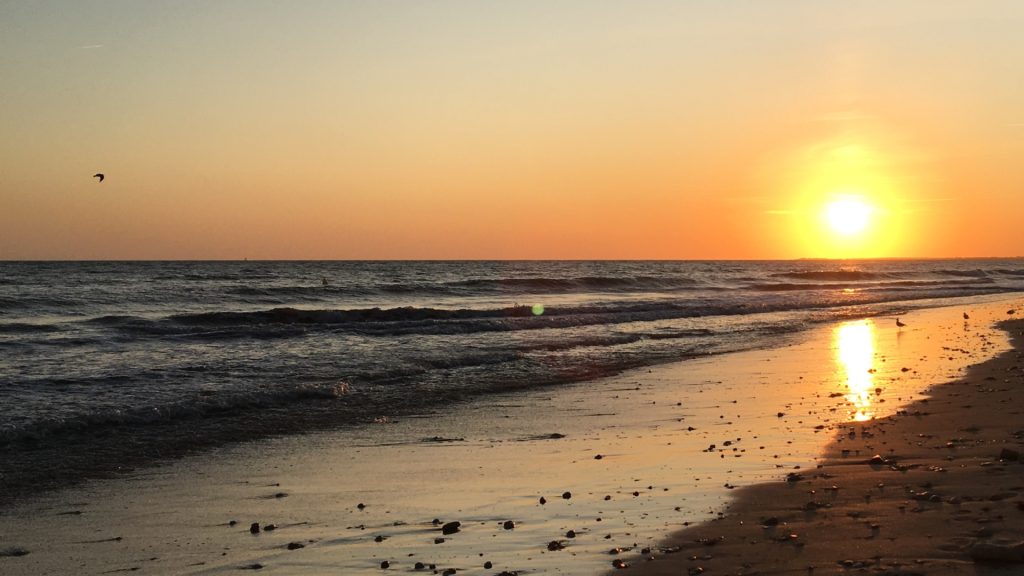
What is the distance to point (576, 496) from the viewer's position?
316 inches

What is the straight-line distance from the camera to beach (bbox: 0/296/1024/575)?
6266 mm

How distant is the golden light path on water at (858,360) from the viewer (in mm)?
13062

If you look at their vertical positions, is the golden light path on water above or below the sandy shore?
above

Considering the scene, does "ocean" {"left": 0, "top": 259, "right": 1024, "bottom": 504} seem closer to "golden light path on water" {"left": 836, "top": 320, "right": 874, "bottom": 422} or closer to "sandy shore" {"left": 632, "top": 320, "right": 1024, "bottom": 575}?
"golden light path on water" {"left": 836, "top": 320, "right": 874, "bottom": 422}

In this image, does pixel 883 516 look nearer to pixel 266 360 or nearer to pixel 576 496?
pixel 576 496

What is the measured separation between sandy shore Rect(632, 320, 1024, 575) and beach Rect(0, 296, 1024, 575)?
25mm

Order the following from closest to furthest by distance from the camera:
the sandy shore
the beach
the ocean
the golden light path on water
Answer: the sandy shore
the beach
the ocean
the golden light path on water

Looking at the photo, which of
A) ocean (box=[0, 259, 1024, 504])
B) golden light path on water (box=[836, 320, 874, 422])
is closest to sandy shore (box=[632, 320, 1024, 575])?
golden light path on water (box=[836, 320, 874, 422])

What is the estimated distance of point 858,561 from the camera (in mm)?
5715

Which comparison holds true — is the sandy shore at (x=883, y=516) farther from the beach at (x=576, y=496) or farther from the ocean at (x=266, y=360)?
the ocean at (x=266, y=360)

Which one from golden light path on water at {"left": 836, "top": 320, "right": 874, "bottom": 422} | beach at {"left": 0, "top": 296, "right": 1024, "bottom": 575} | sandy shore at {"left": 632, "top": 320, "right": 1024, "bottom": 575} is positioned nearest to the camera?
sandy shore at {"left": 632, "top": 320, "right": 1024, "bottom": 575}

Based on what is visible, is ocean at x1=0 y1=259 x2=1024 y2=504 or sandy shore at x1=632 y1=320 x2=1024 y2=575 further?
ocean at x1=0 y1=259 x2=1024 y2=504

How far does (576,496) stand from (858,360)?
1355cm

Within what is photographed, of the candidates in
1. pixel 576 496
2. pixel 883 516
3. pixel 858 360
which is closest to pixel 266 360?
pixel 858 360
